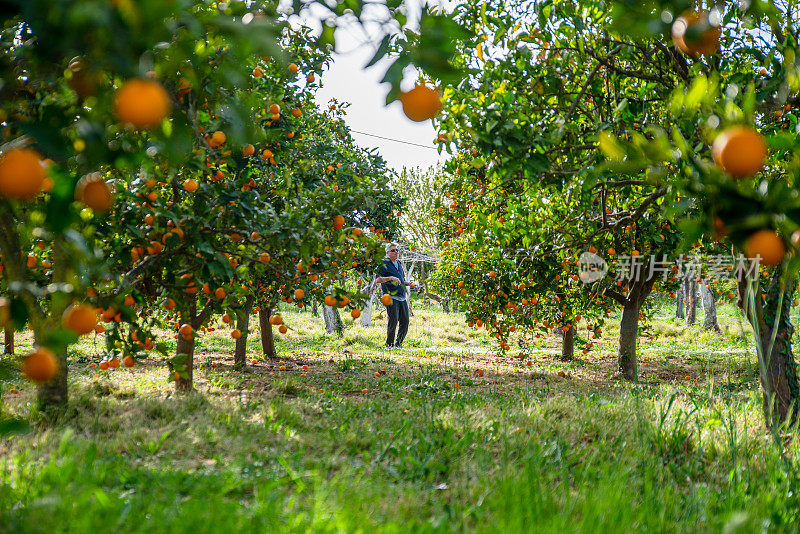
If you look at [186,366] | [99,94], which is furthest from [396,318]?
[99,94]

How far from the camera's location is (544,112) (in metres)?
3.76

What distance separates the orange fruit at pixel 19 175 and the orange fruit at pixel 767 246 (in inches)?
62.9

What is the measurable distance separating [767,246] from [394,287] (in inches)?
330

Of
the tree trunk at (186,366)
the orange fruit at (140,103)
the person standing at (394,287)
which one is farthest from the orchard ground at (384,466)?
the person standing at (394,287)

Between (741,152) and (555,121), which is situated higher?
(555,121)

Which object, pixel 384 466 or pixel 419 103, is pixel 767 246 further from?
pixel 384 466

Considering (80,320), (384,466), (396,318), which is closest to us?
(80,320)

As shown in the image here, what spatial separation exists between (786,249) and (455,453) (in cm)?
197

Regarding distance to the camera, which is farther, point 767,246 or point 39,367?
point 39,367

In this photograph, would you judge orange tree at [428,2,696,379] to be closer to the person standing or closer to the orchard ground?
the orchard ground

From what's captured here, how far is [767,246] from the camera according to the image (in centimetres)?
114

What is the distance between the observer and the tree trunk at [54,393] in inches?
127

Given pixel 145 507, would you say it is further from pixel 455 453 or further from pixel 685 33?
pixel 685 33

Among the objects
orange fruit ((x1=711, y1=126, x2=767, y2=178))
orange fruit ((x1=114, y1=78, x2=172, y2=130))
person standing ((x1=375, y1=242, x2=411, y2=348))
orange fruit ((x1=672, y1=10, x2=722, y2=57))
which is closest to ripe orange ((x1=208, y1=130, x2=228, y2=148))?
orange fruit ((x1=114, y1=78, x2=172, y2=130))
